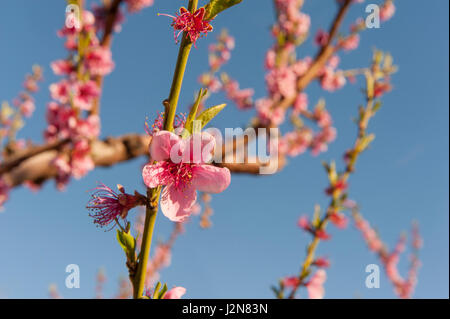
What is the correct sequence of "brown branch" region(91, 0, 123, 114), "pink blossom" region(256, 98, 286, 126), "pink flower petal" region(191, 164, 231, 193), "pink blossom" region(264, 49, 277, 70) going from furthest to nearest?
"pink blossom" region(264, 49, 277, 70), "pink blossom" region(256, 98, 286, 126), "brown branch" region(91, 0, 123, 114), "pink flower petal" region(191, 164, 231, 193)

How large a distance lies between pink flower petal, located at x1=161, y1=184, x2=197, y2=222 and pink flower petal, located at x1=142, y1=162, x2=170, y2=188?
1.8 inches

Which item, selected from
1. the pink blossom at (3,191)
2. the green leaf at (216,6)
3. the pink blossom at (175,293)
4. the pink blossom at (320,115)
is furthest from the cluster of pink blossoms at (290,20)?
the pink blossom at (175,293)

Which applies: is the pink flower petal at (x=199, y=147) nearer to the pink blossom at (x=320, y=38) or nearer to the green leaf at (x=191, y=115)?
the green leaf at (x=191, y=115)

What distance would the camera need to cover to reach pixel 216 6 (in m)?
0.82

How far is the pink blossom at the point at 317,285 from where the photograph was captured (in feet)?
7.95

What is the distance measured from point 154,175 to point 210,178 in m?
0.15

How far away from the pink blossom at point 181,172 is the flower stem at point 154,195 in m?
0.04

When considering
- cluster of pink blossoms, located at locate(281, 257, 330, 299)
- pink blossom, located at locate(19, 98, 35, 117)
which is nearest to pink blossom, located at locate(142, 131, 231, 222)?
cluster of pink blossoms, located at locate(281, 257, 330, 299)

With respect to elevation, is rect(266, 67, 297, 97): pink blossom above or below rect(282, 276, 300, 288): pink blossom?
above

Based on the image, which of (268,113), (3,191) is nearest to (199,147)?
(3,191)

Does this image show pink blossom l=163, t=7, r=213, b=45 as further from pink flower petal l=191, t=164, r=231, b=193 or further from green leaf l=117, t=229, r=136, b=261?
green leaf l=117, t=229, r=136, b=261

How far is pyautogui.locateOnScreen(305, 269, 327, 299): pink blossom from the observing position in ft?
7.95

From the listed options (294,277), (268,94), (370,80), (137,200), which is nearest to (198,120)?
(137,200)

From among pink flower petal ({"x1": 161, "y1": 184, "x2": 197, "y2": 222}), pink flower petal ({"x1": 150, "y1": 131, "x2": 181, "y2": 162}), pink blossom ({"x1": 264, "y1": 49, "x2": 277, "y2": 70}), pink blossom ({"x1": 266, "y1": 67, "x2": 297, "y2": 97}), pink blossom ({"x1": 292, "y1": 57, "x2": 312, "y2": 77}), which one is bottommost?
pink flower petal ({"x1": 161, "y1": 184, "x2": 197, "y2": 222})
